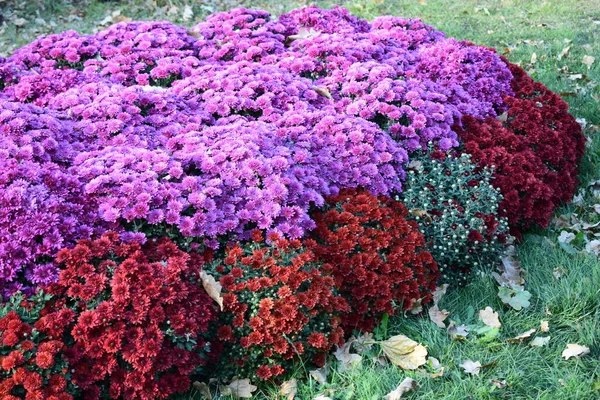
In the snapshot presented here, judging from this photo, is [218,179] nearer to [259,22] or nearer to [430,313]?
[430,313]

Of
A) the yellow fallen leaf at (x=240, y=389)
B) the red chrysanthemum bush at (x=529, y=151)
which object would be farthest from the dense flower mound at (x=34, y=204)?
the red chrysanthemum bush at (x=529, y=151)

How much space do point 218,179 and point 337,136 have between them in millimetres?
930

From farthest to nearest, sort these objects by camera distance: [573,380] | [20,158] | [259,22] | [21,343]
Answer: [259,22] → [20,158] → [573,380] → [21,343]

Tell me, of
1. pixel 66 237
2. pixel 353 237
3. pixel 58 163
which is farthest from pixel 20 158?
pixel 353 237

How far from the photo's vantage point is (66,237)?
9.90 feet

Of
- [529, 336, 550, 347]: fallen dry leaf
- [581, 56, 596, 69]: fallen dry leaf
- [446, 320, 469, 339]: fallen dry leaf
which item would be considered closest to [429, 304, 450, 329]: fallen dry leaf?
[446, 320, 469, 339]: fallen dry leaf

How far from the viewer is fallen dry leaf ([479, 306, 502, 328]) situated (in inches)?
130

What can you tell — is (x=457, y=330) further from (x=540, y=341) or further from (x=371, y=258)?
(x=371, y=258)

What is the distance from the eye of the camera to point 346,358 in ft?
10.2

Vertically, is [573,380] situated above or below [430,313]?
above

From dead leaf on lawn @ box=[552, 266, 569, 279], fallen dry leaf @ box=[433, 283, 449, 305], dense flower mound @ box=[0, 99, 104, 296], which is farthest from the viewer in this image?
dead leaf on lawn @ box=[552, 266, 569, 279]

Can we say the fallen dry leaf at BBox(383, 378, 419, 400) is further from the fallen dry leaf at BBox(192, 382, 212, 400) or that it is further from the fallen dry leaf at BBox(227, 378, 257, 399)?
the fallen dry leaf at BBox(192, 382, 212, 400)

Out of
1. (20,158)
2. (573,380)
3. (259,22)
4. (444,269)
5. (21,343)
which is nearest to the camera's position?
(21,343)

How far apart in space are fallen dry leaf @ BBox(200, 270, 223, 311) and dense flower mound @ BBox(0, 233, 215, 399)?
6 cm
